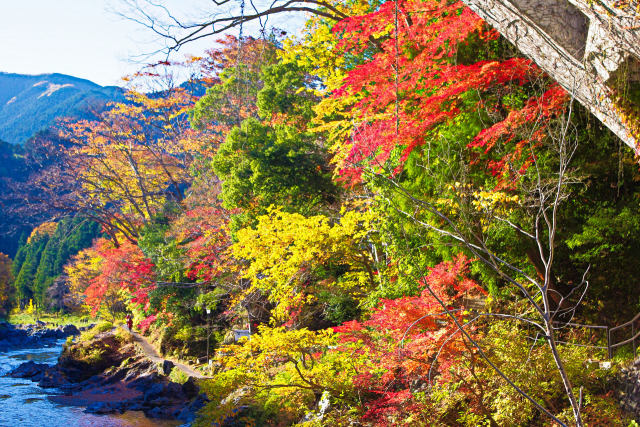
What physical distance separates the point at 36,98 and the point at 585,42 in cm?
10919

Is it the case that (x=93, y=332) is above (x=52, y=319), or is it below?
above

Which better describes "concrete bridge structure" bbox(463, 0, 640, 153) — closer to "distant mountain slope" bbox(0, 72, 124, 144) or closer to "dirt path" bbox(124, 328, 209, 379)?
"dirt path" bbox(124, 328, 209, 379)

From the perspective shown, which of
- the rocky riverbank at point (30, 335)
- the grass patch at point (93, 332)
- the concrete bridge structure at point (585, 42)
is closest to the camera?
the concrete bridge structure at point (585, 42)

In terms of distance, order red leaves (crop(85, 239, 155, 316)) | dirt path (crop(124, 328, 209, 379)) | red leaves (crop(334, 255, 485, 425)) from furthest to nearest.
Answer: red leaves (crop(85, 239, 155, 316)) → dirt path (crop(124, 328, 209, 379)) → red leaves (crop(334, 255, 485, 425))

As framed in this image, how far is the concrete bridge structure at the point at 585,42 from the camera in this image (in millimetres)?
3215

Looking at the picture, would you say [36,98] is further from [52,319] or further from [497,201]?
[497,201]

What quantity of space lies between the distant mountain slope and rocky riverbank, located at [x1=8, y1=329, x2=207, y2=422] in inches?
2575

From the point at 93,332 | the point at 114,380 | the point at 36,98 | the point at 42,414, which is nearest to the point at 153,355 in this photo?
the point at 114,380

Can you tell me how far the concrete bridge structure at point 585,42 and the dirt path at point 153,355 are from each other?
12493 mm

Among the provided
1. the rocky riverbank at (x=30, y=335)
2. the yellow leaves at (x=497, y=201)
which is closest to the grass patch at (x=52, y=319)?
the rocky riverbank at (x=30, y=335)

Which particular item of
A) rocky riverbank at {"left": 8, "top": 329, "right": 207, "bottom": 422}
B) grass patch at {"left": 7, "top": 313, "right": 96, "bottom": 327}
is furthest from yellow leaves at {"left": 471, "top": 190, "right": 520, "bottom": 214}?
grass patch at {"left": 7, "top": 313, "right": 96, "bottom": 327}

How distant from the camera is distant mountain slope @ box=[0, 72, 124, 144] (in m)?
79.2

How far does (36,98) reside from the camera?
91.7m

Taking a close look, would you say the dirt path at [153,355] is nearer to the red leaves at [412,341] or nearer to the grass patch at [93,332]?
the grass patch at [93,332]
